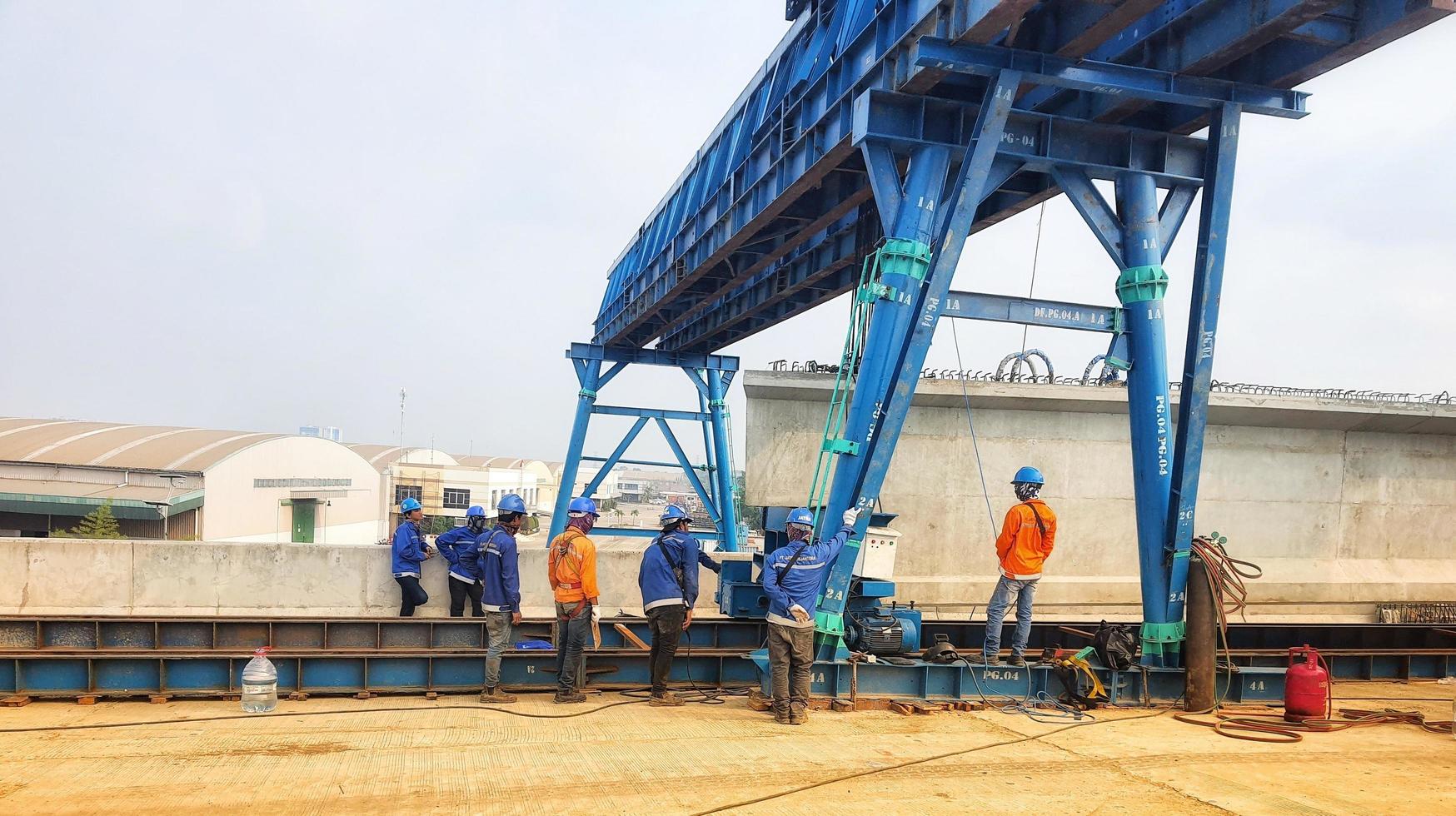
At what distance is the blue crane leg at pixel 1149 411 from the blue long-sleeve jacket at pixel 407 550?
7639 mm

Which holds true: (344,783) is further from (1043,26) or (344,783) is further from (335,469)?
(335,469)

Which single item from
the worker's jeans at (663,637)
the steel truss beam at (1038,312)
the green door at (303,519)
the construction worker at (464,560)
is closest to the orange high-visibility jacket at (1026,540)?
the steel truss beam at (1038,312)

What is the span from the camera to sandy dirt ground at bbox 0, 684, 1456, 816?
18.0 feet

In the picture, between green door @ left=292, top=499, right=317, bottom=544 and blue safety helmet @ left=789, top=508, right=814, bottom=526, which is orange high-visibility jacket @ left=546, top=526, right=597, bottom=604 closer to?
blue safety helmet @ left=789, top=508, right=814, bottom=526

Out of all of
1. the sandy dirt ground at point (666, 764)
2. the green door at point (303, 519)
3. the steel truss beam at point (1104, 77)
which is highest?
the steel truss beam at point (1104, 77)

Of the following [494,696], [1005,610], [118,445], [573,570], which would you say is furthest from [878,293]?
[118,445]

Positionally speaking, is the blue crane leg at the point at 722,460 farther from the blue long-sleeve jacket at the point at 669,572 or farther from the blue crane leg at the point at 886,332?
the blue crane leg at the point at 886,332

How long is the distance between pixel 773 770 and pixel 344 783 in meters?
2.69

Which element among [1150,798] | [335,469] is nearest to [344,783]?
[1150,798]

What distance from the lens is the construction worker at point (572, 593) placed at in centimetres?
802

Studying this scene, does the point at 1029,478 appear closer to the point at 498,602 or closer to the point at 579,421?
the point at 498,602

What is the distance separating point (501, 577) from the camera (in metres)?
8.10

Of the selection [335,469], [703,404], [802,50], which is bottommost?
[335,469]

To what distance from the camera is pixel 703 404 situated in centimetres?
2492
